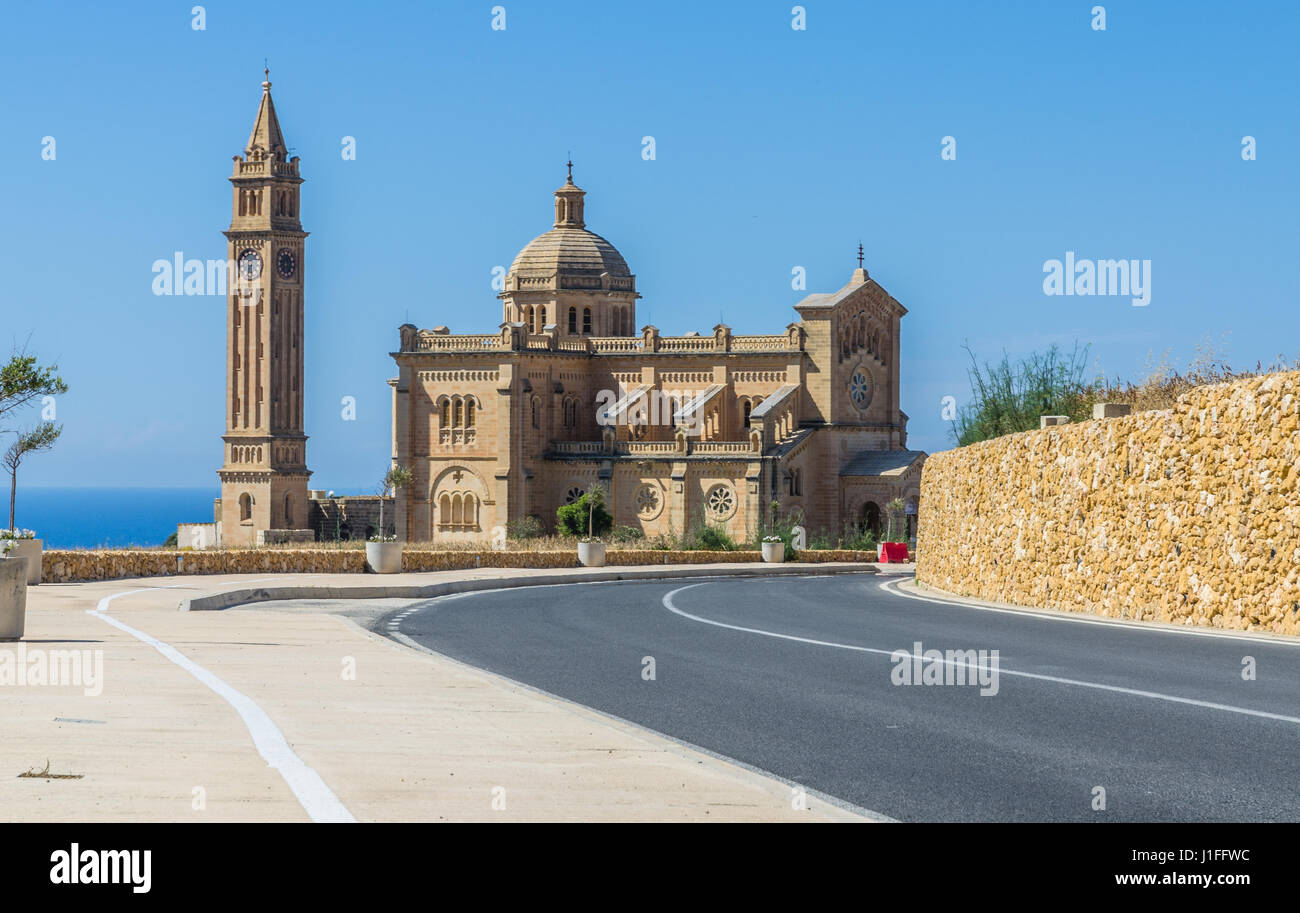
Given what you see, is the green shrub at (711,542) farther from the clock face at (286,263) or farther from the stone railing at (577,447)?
the clock face at (286,263)

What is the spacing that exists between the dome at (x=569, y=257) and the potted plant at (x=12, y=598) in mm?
74908

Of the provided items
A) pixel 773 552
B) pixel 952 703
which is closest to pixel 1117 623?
pixel 952 703

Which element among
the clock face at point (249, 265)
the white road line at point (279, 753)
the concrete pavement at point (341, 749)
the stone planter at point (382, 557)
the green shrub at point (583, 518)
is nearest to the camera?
the white road line at point (279, 753)

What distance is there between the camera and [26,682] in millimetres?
12398

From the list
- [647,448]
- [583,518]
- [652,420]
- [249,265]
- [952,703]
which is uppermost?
[249,265]

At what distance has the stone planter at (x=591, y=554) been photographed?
43719 mm

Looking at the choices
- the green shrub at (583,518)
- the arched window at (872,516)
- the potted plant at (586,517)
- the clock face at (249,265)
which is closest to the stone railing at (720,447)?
the potted plant at (586,517)

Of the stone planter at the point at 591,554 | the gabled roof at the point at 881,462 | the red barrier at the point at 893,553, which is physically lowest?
the red barrier at the point at 893,553

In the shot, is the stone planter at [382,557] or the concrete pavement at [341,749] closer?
the concrete pavement at [341,749]

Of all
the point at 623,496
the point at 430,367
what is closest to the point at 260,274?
the point at 430,367

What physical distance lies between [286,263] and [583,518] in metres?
31.1

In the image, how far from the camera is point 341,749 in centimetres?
943

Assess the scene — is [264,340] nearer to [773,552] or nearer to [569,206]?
A: [569,206]

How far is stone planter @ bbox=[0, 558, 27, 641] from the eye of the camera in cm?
1569
